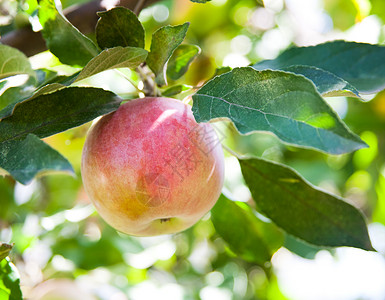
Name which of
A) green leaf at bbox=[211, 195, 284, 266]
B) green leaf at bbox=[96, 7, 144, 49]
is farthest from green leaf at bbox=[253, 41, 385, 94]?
green leaf at bbox=[211, 195, 284, 266]

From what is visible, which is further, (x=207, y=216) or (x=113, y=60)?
(x=207, y=216)

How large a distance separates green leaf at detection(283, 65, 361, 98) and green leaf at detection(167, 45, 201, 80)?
0.92ft

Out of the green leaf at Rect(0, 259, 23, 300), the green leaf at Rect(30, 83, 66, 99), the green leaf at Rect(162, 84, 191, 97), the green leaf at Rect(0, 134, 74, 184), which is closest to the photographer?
the green leaf at Rect(0, 134, 74, 184)

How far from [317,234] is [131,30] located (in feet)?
1.67

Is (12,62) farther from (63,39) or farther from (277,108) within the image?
(277,108)

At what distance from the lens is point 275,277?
1864 mm

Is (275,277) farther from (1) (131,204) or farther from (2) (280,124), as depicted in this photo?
(2) (280,124)

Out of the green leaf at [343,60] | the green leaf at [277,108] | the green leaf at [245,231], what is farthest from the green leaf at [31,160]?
the green leaf at [245,231]

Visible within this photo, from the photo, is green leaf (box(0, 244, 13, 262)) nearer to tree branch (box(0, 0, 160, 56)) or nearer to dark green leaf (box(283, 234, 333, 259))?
tree branch (box(0, 0, 160, 56))

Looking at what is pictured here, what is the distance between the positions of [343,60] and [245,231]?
48cm

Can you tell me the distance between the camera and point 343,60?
0.92 metres

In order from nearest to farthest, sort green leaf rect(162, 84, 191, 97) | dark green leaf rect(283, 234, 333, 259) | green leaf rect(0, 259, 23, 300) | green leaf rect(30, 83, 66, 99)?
green leaf rect(30, 83, 66, 99)
green leaf rect(0, 259, 23, 300)
green leaf rect(162, 84, 191, 97)
dark green leaf rect(283, 234, 333, 259)

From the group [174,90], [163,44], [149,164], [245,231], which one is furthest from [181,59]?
[245,231]

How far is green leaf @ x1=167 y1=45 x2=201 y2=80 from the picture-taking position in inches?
38.2
